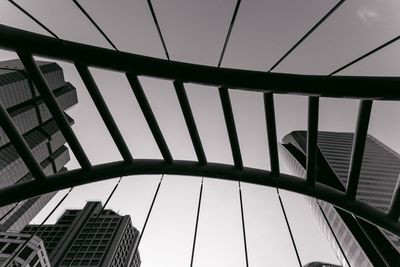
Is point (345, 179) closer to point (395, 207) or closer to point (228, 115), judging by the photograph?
point (395, 207)

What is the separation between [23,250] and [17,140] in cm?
9294

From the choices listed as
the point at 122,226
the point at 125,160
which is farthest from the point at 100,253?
the point at 125,160

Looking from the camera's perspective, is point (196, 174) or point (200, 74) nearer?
point (200, 74)

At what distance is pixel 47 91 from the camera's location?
4.73 metres

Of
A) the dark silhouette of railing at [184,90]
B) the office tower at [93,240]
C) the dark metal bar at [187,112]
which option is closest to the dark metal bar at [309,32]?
the dark silhouette of railing at [184,90]

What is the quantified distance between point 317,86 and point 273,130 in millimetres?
982

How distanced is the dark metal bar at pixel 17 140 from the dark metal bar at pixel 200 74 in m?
1.09

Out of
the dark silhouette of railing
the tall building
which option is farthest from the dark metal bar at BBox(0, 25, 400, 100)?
the tall building

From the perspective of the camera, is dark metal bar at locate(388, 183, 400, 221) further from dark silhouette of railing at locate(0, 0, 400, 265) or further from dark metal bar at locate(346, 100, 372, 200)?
dark metal bar at locate(346, 100, 372, 200)

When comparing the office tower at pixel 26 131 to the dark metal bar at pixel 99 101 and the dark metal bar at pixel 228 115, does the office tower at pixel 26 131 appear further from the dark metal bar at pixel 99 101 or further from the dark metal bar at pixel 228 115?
the dark metal bar at pixel 228 115

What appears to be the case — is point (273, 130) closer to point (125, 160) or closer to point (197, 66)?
point (197, 66)

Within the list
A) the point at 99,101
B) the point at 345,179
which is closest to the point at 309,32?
the point at 99,101

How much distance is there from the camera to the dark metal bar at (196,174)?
18.5ft

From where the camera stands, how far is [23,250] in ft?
263
